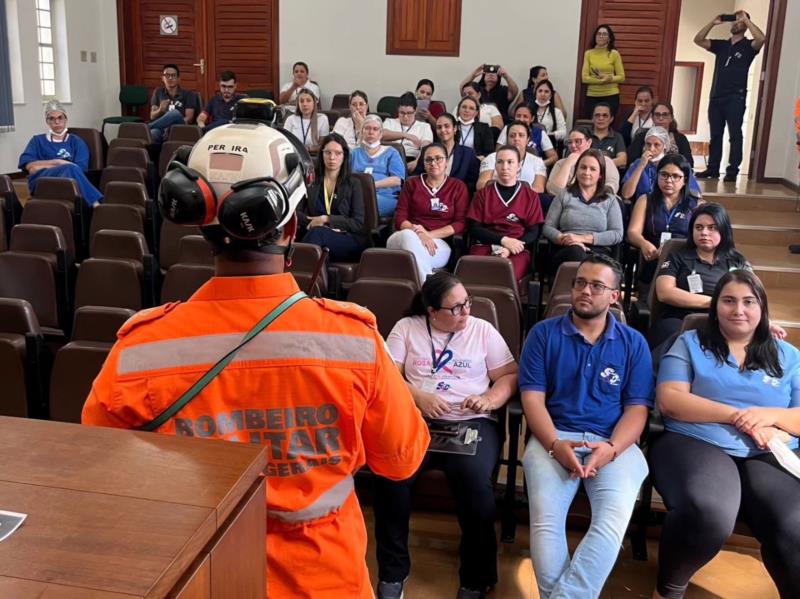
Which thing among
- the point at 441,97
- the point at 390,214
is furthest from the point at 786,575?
the point at 441,97

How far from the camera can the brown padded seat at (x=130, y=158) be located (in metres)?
6.86

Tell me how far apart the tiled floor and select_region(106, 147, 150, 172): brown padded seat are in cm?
492

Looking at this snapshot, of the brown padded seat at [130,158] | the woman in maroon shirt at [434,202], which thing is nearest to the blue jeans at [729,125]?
the woman in maroon shirt at [434,202]

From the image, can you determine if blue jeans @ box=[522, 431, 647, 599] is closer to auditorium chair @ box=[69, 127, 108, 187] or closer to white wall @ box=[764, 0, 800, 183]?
auditorium chair @ box=[69, 127, 108, 187]

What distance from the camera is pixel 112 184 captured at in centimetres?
568

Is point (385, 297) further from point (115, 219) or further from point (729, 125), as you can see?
point (729, 125)

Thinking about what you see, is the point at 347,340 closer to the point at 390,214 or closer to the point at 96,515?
the point at 96,515

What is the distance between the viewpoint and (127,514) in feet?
2.24

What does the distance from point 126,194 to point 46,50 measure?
5.14 m

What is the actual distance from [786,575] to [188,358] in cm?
206

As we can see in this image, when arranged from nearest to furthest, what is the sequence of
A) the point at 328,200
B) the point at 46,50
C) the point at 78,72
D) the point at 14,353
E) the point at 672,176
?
the point at 14,353 < the point at 672,176 < the point at 328,200 < the point at 46,50 < the point at 78,72

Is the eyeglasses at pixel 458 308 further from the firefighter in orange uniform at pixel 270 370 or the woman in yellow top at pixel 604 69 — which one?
the woman in yellow top at pixel 604 69

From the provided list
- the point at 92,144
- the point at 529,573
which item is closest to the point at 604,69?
the point at 92,144

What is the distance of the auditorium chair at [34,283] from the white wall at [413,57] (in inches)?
240
